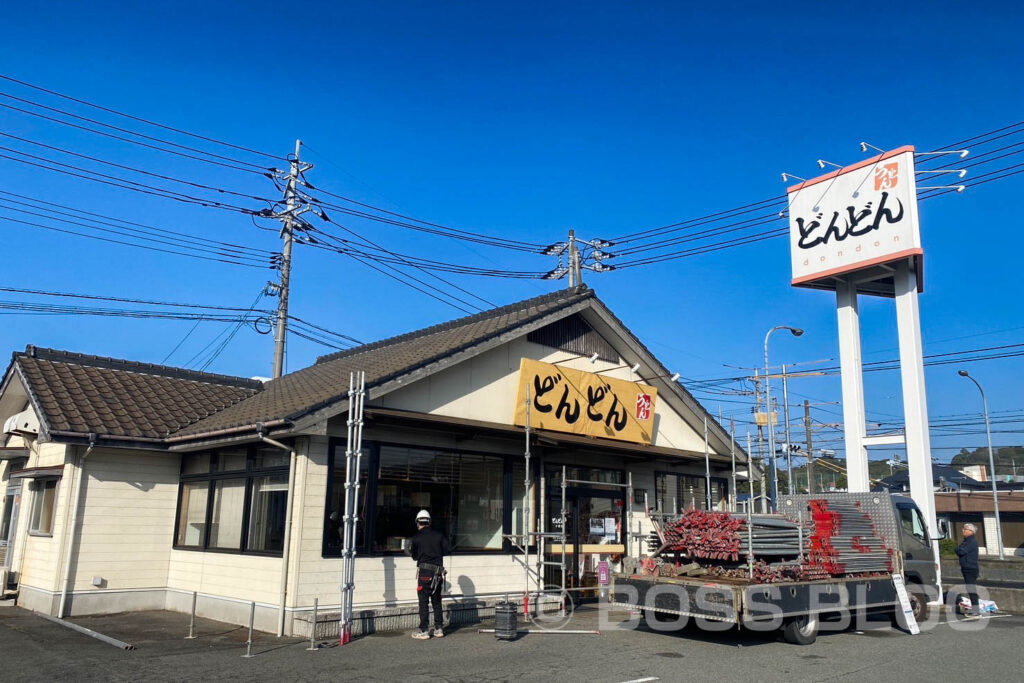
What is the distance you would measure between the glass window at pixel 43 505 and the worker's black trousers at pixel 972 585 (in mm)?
17463

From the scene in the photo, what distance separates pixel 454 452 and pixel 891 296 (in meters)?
11.5

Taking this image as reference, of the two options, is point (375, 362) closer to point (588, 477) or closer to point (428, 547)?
point (588, 477)

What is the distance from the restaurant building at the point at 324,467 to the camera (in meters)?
12.4

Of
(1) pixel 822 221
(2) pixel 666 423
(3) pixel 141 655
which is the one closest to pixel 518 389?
(2) pixel 666 423

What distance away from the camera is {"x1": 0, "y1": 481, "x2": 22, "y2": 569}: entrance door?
54.3ft

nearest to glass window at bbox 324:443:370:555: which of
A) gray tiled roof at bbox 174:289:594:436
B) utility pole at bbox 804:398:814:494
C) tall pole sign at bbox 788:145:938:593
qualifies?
gray tiled roof at bbox 174:289:594:436

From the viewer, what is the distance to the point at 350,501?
11617mm

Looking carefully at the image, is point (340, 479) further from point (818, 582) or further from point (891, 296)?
point (891, 296)

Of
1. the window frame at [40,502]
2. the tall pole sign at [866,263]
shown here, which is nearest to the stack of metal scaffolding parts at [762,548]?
the tall pole sign at [866,263]

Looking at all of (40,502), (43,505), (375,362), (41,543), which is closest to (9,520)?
(40,502)

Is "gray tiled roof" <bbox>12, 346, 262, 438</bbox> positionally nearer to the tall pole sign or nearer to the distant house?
the tall pole sign

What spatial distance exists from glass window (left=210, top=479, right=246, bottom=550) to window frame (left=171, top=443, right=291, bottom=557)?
0.24 feet

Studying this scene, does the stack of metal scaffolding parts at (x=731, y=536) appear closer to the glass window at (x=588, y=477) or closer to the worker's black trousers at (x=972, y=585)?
the glass window at (x=588, y=477)

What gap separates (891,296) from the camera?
742 inches
